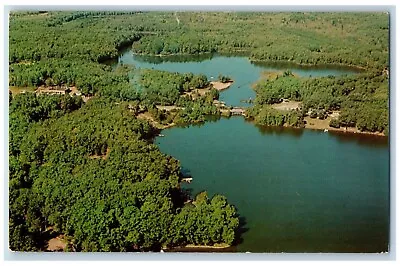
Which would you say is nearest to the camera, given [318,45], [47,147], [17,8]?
[17,8]

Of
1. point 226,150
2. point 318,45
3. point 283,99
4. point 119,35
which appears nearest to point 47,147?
point 119,35

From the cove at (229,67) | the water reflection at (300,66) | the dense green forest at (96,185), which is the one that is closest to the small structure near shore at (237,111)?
the cove at (229,67)

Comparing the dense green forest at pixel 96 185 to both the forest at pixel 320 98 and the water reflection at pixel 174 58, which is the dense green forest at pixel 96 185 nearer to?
the water reflection at pixel 174 58

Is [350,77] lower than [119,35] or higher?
lower

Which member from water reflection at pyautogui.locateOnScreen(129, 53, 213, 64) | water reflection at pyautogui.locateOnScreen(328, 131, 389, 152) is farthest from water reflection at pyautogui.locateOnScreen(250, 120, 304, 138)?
water reflection at pyautogui.locateOnScreen(129, 53, 213, 64)

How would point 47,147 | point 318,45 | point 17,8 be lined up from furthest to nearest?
point 318,45
point 47,147
point 17,8

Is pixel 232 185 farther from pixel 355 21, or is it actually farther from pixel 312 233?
pixel 355 21

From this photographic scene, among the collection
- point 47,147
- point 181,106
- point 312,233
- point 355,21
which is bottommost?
point 312,233
